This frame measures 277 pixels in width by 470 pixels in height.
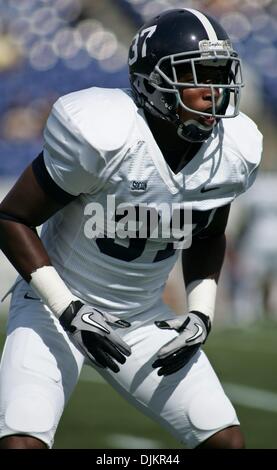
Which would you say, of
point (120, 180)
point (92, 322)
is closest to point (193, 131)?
point (120, 180)

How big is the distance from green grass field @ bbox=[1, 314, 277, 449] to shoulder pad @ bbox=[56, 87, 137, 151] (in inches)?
70.7

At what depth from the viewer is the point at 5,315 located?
710 cm

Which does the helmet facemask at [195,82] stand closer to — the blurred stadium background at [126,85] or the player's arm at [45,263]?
the player's arm at [45,263]

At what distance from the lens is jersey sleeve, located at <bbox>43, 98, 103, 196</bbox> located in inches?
92.5

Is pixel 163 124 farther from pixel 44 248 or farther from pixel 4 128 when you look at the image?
pixel 4 128

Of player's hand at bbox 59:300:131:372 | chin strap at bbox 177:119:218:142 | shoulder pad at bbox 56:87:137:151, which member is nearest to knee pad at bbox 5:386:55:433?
player's hand at bbox 59:300:131:372

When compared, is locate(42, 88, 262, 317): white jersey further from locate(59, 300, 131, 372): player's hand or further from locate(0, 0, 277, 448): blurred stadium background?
locate(0, 0, 277, 448): blurred stadium background

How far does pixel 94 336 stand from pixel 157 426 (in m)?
2.02

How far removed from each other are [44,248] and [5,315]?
471 cm

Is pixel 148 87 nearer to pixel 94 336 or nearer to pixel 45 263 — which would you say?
pixel 45 263

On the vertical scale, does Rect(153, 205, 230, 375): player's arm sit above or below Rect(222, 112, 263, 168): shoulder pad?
below

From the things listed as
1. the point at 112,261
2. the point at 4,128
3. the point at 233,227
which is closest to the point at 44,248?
the point at 112,261

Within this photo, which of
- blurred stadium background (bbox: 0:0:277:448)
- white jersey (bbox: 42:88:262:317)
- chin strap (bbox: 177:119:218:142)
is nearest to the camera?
white jersey (bbox: 42:88:262:317)

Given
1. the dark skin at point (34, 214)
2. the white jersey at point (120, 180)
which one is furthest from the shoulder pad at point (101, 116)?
the dark skin at point (34, 214)
